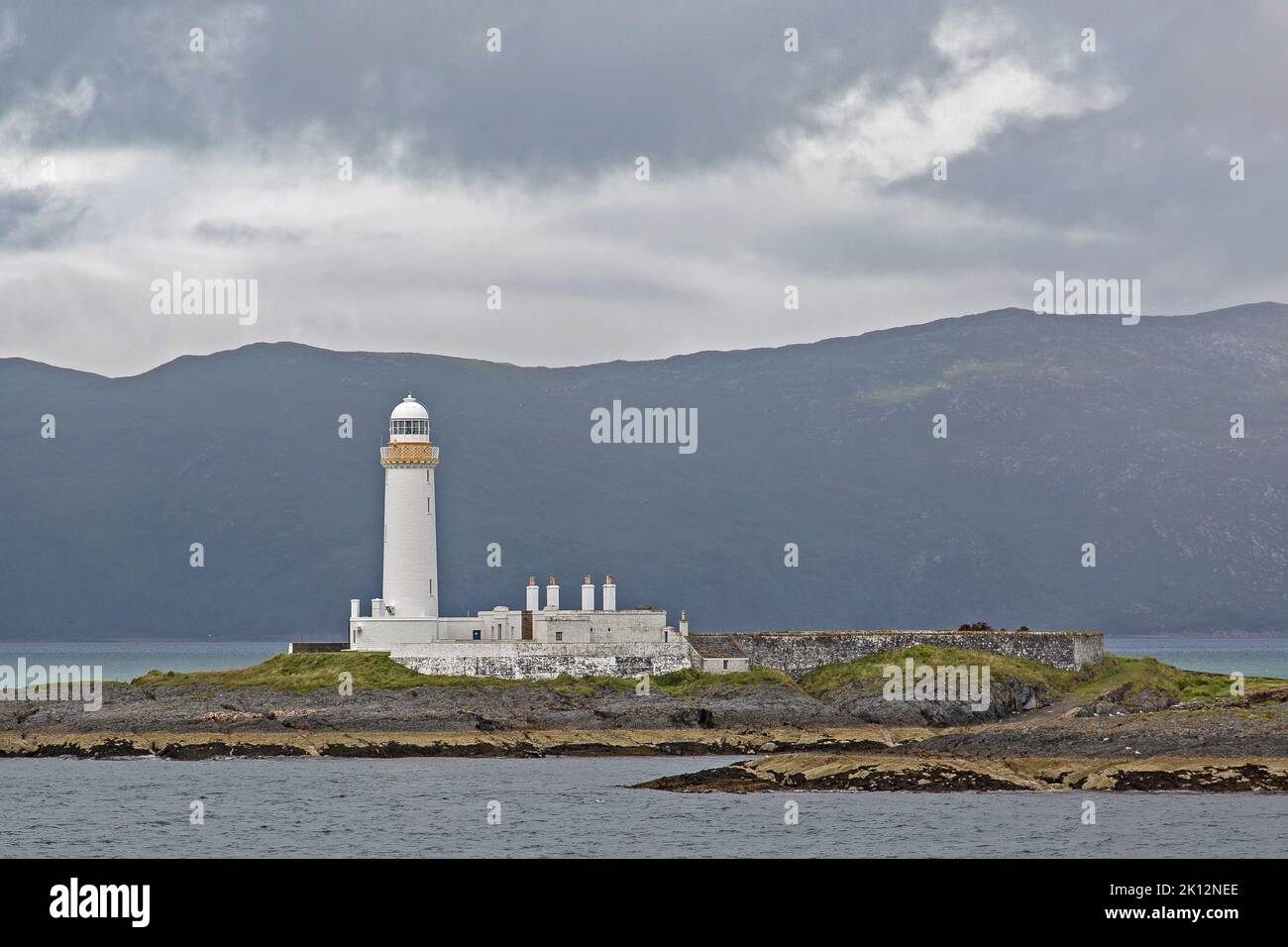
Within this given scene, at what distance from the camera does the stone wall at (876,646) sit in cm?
7750

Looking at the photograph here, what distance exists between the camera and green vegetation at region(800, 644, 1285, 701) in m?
73.6

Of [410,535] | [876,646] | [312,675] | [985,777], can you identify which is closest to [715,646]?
[876,646]

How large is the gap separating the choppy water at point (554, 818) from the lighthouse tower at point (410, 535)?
469 inches

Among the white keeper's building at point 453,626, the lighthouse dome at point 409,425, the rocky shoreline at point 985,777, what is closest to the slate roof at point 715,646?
the white keeper's building at point 453,626

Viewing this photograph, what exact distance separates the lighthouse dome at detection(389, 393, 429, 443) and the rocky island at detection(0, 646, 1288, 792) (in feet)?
29.6

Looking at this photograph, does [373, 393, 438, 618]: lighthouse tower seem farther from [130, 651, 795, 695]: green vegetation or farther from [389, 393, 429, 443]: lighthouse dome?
[130, 651, 795, 695]: green vegetation

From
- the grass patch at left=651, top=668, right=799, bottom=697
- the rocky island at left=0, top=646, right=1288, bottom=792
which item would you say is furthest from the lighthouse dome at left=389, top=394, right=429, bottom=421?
the grass patch at left=651, top=668, right=799, bottom=697

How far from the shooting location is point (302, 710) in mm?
70312

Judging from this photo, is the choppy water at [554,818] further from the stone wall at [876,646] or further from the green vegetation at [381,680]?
the stone wall at [876,646]

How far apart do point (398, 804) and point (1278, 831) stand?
24.2 metres

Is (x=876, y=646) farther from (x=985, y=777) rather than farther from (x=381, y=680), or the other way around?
(x=985, y=777)

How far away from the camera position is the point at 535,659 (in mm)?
73500
